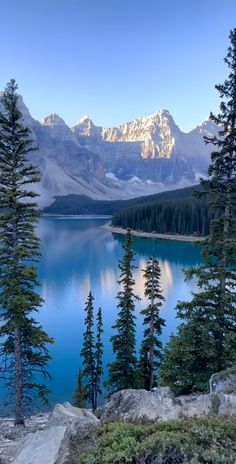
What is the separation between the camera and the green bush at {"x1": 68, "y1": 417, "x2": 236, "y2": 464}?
636cm

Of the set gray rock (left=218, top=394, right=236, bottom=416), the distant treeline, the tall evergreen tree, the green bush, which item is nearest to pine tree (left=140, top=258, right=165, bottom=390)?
the tall evergreen tree

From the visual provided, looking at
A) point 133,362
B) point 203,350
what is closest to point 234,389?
point 203,350

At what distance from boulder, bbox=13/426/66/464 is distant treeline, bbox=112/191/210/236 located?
432 ft

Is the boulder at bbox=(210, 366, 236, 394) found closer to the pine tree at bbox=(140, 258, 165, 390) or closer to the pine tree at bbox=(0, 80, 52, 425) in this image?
the pine tree at bbox=(0, 80, 52, 425)

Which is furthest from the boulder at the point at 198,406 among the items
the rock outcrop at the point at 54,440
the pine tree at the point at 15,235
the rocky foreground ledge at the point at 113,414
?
the pine tree at the point at 15,235

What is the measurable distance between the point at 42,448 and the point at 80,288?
59.9m

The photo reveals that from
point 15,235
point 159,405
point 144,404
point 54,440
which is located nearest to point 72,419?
point 54,440

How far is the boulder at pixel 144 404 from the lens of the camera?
38.4 ft

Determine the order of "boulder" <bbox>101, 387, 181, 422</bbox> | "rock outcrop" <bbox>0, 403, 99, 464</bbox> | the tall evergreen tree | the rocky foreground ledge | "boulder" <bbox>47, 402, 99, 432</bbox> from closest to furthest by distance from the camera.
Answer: "rock outcrop" <bbox>0, 403, 99, 464</bbox>, the rocky foreground ledge, "boulder" <bbox>47, 402, 99, 432</bbox>, "boulder" <bbox>101, 387, 181, 422</bbox>, the tall evergreen tree

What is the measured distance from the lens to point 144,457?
647 centimetres

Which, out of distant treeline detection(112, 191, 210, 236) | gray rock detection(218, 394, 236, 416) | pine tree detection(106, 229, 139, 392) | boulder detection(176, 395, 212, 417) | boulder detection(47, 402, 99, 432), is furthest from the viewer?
distant treeline detection(112, 191, 210, 236)

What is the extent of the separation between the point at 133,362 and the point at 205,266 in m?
14.1

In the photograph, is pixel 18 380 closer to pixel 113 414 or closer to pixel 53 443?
pixel 113 414

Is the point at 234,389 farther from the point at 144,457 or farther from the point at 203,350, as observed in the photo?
the point at 144,457
